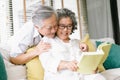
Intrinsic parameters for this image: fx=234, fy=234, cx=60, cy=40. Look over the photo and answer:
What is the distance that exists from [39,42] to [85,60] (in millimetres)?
567

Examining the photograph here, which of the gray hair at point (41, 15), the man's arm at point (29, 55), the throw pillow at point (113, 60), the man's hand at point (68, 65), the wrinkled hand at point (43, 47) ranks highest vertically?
the gray hair at point (41, 15)

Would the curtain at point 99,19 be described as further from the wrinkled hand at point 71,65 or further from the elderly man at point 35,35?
the wrinkled hand at point 71,65

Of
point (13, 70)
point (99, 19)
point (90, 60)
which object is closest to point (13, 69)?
point (13, 70)

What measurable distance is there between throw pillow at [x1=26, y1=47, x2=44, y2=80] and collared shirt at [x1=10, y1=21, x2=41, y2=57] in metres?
0.06

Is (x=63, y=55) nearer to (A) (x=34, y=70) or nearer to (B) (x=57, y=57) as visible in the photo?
(B) (x=57, y=57)

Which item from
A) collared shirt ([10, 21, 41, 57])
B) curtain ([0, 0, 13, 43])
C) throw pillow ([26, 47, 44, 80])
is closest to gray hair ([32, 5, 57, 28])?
collared shirt ([10, 21, 41, 57])

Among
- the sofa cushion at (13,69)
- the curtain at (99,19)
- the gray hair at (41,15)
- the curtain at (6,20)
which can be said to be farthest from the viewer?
the curtain at (99,19)

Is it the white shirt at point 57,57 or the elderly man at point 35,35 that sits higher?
the elderly man at point 35,35

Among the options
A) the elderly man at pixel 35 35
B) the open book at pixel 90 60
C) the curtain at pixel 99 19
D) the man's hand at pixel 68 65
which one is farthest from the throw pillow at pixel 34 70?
the curtain at pixel 99 19

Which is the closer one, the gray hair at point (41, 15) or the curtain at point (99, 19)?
the gray hair at point (41, 15)

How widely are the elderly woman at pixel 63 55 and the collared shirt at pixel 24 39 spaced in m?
0.13

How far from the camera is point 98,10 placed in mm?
4090

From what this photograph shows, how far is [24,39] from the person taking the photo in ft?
5.74

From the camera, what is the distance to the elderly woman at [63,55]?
1.52 meters
